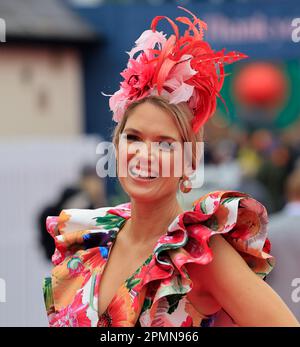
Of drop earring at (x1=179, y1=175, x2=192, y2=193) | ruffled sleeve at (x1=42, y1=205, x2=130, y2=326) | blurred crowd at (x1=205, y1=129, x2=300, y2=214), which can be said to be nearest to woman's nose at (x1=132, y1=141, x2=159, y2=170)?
drop earring at (x1=179, y1=175, x2=192, y2=193)

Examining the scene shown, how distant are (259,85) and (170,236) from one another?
52.2ft

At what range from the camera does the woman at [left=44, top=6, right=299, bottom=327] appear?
2283 mm

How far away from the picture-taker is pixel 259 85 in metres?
18.1

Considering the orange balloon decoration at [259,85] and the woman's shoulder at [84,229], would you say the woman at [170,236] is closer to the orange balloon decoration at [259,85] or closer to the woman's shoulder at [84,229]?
the woman's shoulder at [84,229]

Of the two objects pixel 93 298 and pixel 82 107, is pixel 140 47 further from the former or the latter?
pixel 82 107

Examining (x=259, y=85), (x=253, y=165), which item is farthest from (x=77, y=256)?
(x=259, y=85)

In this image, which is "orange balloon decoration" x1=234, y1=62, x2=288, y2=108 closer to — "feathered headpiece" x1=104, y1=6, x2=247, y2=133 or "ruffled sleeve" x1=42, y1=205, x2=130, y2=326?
"ruffled sleeve" x1=42, y1=205, x2=130, y2=326

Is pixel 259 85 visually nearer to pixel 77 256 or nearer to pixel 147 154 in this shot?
pixel 77 256

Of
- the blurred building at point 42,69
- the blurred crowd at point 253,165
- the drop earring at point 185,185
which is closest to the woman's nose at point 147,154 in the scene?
the drop earring at point 185,185

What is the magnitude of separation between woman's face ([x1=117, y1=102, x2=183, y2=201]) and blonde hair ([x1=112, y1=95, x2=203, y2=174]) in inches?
0.4

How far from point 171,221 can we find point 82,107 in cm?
1404

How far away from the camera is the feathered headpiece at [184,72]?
2428mm

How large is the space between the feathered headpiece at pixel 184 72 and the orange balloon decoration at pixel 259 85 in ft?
51.4
